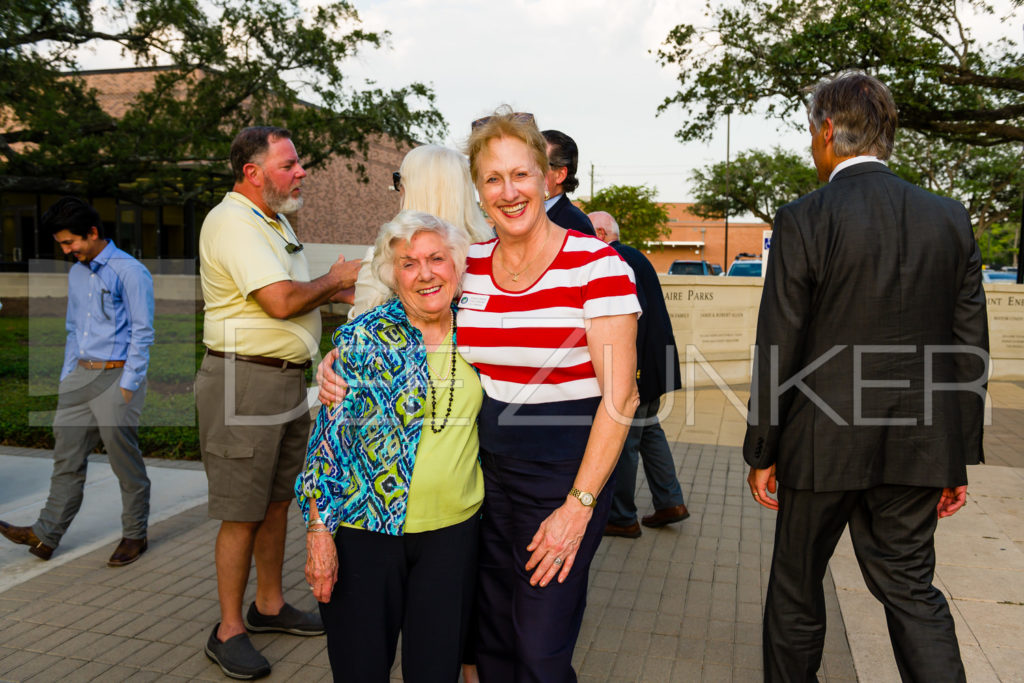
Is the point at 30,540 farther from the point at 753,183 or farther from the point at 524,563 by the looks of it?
the point at 753,183

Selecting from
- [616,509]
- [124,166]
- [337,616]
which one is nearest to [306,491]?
[337,616]

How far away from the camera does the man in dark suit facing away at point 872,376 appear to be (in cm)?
257

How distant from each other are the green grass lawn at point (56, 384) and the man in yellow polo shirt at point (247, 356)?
3965 millimetres

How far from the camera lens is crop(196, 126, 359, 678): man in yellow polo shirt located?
3324 millimetres

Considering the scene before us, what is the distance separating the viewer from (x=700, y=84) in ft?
49.1

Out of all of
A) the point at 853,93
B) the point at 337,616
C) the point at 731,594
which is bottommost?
the point at 731,594

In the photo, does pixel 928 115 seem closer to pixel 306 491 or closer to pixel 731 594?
pixel 731 594

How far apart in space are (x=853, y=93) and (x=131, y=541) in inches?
171

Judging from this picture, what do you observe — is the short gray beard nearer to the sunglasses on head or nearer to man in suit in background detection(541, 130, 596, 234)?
man in suit in background detection(541, 130, 596, 234)

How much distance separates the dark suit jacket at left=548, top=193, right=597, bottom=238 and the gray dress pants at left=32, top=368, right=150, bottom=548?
105 inches

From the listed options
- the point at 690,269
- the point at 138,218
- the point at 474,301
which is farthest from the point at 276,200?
the point at 138,218

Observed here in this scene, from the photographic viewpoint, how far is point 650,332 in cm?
459

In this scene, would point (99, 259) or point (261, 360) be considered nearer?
point (261, 360)

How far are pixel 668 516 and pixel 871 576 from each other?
8.31 ft
